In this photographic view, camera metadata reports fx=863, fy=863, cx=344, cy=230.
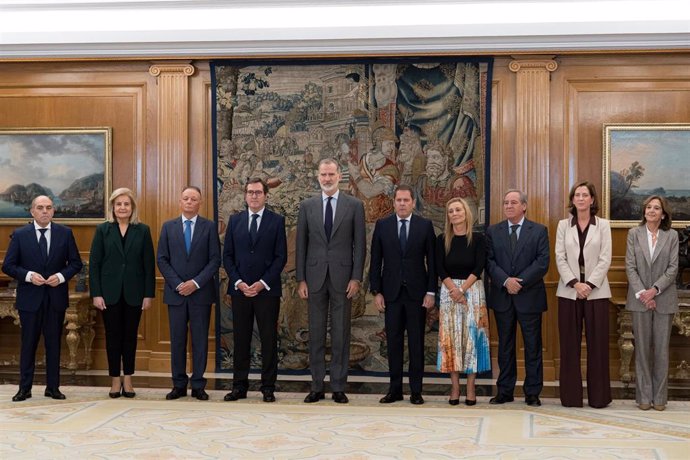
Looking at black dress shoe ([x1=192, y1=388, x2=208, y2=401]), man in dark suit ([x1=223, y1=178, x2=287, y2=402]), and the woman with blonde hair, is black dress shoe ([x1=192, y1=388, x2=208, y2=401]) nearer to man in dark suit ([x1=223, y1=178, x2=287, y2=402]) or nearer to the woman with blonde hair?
man in dark suit ([x1=223, y1=178, x2=287, y2=402])

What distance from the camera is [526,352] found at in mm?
7004

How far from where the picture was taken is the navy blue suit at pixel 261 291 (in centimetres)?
709

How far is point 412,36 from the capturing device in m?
8.18

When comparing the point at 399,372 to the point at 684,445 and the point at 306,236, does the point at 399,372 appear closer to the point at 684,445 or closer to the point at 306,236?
the point at 306,236

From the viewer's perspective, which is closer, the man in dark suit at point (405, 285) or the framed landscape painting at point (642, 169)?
the man in dark suit at point (405, 285)

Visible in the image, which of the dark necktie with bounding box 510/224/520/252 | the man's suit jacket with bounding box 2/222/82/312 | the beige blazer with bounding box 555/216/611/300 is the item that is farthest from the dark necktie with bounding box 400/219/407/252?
the man's suit jacket with bounding box 2/222/82/312

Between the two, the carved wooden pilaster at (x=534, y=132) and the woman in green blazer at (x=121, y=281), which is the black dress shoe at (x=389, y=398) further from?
the carved wooden pilaster at (x=534, y=132)

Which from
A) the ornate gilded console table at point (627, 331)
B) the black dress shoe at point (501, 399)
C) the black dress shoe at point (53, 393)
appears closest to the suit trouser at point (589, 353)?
the black dress shoe at point (501, 399)

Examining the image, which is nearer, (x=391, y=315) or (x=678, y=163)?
(x=391, y=315)

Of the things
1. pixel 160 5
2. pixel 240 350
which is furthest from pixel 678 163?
pixel 160 5

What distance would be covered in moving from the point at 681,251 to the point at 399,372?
110 inches

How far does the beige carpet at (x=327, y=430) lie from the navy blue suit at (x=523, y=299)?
280 mm

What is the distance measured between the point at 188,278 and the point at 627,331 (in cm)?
398

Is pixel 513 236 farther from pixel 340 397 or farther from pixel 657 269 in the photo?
pixel 340 397
